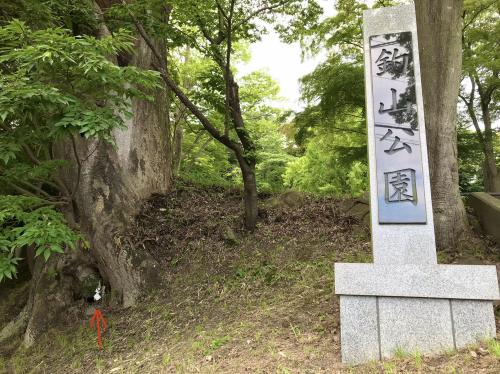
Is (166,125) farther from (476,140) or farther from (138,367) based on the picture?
(476,140)

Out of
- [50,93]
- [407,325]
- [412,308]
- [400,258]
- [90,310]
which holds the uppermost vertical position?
[50,93]

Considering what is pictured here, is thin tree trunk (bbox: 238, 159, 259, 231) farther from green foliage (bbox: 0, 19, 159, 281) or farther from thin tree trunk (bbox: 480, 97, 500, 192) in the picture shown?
thin tree trunk (bbox: 480, 97, 500, 192)

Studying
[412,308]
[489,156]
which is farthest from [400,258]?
[489,156]

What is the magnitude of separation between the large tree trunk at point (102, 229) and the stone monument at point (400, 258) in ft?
11.8

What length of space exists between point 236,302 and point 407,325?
2391 mm

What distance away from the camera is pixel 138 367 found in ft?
14.3

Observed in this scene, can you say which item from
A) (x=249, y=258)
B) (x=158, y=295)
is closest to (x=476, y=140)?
(x=249, y=258)

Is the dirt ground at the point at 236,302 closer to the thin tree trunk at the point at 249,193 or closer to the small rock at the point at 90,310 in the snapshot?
the small rock at the point at 90,310

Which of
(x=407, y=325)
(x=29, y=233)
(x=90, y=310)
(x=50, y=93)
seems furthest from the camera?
(x=90, y=310)

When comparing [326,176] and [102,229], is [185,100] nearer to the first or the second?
[102,229]

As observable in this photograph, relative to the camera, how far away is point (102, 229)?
20.3ft

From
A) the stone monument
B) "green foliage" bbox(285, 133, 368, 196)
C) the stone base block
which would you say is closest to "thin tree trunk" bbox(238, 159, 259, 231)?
the stone monument

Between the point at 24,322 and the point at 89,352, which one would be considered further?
the point at 24,322

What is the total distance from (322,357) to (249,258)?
2559 millimetres
